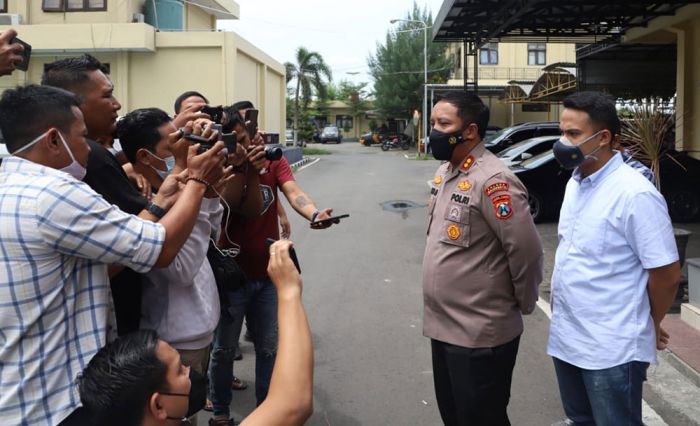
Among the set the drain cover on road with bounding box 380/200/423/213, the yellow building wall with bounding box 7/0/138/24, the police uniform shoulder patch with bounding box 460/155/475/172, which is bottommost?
the drain cover on road with bounding box 380/200/423/213

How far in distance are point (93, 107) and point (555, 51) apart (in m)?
42.2

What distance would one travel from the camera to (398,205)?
14.8m

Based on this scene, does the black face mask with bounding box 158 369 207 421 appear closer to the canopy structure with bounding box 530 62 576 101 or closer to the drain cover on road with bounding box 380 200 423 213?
the drain cover on road with bounding box 380 200 423 213

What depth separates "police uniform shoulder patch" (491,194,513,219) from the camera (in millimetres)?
2836

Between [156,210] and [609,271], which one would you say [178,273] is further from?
[609,271]

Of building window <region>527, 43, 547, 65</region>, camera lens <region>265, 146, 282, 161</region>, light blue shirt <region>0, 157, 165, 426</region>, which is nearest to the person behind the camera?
light blue shirt <region>0, 157, 165, 426</region>

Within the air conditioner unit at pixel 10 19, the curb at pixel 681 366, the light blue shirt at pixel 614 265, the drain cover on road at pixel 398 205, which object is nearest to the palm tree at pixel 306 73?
the air conditioner unit at pixel 10 19

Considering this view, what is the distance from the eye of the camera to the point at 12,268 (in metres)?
1.79

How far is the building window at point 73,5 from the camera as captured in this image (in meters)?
21.2

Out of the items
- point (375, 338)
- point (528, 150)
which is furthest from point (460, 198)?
point (528, 150)

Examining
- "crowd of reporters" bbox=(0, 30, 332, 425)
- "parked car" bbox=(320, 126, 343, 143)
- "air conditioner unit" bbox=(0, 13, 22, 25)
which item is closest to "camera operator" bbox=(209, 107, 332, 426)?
"crowd of reporters" bbox=(0, 30, 332, 425)

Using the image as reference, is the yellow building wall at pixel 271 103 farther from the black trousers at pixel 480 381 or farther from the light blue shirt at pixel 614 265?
the light blue shirt at pixel 614 265

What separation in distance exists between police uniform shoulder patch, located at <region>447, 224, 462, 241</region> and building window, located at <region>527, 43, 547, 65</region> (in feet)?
134

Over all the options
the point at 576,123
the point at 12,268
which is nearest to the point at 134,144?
the point at 12,268
